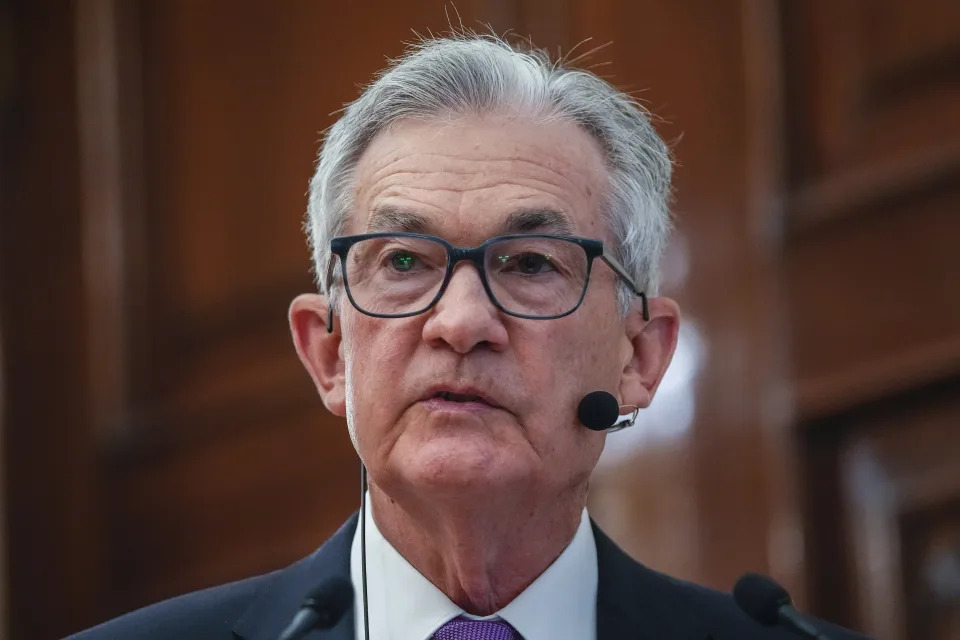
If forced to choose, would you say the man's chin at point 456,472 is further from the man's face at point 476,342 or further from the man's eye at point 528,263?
the man's eye at point 528,263

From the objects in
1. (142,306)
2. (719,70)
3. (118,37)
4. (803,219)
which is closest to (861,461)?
(803,219)

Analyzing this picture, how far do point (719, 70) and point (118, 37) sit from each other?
195 cm

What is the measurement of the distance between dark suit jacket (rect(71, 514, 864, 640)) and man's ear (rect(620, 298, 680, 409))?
227 millimetres

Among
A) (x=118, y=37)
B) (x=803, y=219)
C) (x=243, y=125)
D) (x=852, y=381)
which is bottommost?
(x=852, y=381)

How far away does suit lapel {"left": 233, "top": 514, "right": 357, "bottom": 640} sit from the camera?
75.4 inches

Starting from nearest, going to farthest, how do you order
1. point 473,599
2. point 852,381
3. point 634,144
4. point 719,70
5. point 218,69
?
point 473,599 → point 634,144 → point 852,381 → point 719,70 → point 218,69

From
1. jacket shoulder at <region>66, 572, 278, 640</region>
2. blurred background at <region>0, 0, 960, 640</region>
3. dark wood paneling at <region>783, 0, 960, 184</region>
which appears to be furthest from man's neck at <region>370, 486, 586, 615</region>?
dark wood paneling at <region>783, 0, 960, 184</region>

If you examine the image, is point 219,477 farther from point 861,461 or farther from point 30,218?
point 861,461

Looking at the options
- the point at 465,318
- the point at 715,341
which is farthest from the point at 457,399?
the point at 715,341

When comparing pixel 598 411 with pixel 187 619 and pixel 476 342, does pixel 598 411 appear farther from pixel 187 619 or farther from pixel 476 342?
pixel 187 619

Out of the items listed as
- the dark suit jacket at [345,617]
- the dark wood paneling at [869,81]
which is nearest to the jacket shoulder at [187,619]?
the dark suit jacket at [345,617]

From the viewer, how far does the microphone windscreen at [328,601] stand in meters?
1.75

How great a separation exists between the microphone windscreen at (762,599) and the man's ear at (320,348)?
0.64 m

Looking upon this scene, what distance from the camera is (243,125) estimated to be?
4172mm
